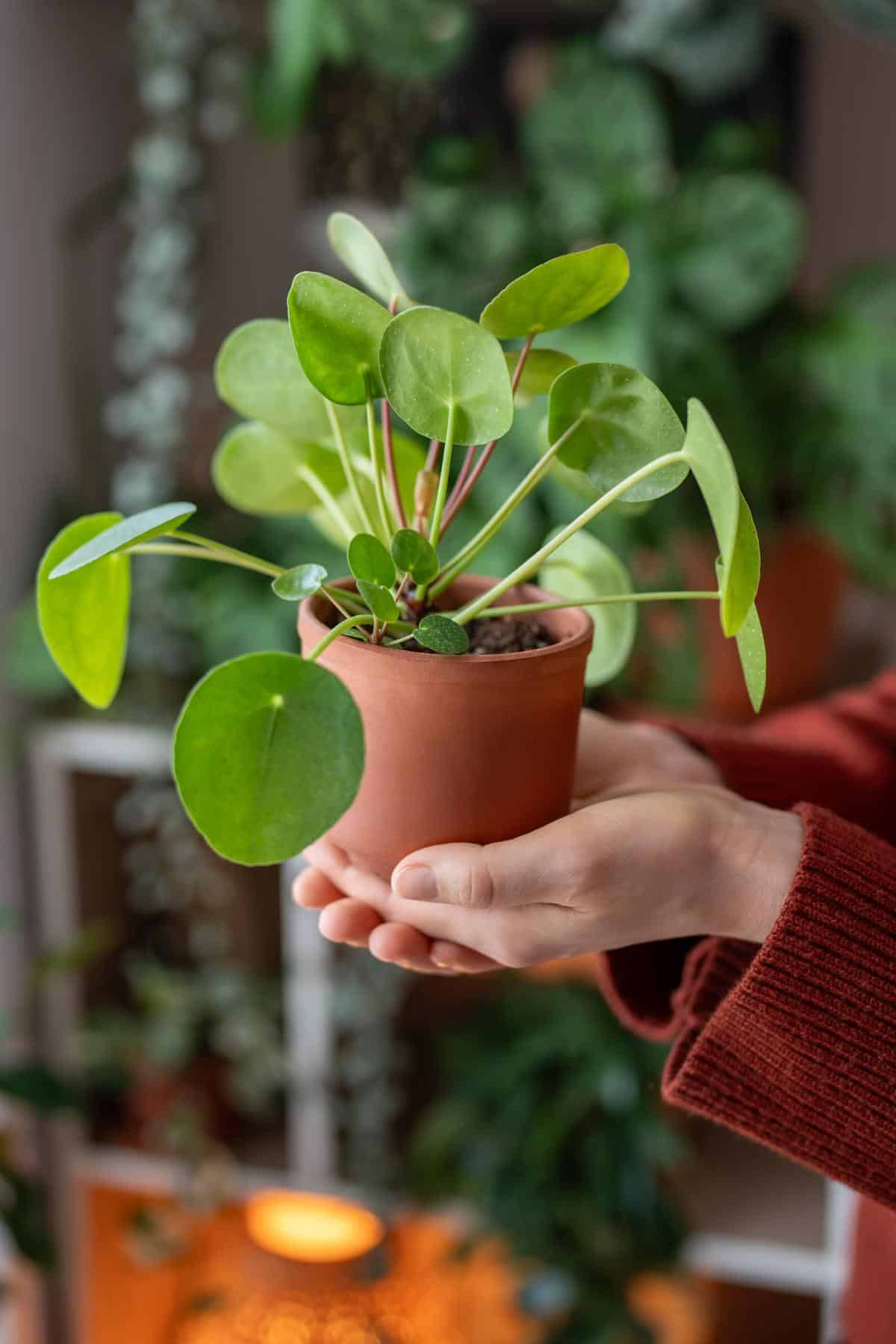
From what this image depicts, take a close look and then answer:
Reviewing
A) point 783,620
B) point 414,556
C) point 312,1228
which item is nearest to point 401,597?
point 414,556

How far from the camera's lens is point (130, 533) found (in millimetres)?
493

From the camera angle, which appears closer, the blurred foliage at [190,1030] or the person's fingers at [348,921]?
the person's fingers at [348,921]

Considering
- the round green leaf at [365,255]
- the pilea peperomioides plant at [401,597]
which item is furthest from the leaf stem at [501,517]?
the round green leaf at [365,255]

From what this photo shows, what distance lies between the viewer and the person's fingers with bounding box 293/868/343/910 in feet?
2.16

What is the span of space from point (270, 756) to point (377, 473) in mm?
190

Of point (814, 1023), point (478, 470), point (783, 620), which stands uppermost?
point (478, 470)

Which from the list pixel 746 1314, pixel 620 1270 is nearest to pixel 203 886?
pixel 620 1270

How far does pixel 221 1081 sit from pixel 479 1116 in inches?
16.9

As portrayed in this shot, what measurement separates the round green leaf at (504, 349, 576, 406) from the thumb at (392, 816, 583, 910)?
0.74 feet

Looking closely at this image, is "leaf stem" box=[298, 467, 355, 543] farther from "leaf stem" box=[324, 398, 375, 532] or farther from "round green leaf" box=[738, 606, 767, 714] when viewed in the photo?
"round green leaf" box=[738, 606, 767, 714]

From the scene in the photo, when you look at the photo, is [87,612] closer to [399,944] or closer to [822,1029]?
[399,944]

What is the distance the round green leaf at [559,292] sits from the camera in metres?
0.53

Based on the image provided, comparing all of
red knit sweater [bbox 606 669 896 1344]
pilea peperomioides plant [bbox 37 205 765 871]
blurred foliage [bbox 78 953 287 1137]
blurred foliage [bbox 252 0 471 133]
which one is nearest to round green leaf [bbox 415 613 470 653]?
pilea peperomioides plant [bbox 37 205 765 871]

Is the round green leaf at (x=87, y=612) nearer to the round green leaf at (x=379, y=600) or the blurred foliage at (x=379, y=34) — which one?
the round green leaf at (x=379, y=600)
